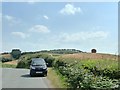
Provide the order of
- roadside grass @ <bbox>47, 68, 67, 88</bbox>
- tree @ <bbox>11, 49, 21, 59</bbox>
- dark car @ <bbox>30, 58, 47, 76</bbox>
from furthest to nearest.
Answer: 1. tree @ <bbox>11, 49, 21, 59</bbox>
2. dark car @ <bbox>30, 58, 47, 76</bbox>
3. roadside grass @ <bbox>47, 68, 67, 88</bbox>

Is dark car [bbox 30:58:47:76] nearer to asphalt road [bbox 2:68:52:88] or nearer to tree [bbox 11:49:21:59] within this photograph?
asphalt road [bbox 2:68:52:88]

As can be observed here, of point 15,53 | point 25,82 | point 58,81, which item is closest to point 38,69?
point 25,82

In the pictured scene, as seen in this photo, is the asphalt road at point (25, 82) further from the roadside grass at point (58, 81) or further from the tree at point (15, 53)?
the tree at point (15, 53)

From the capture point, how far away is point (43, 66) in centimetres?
3331

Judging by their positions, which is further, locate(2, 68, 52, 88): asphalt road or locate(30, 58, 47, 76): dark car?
locate(30, 58, 47, 76): dark car

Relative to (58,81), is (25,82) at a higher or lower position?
lower

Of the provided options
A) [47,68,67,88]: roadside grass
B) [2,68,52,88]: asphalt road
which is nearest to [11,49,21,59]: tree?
[2,68,52,88]: asphalt road

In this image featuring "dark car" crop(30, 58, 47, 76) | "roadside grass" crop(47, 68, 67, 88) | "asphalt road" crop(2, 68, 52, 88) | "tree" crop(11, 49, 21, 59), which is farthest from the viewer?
"tree" crop(11, 49, 21, 59)

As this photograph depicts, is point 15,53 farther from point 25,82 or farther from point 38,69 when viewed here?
point 25,82

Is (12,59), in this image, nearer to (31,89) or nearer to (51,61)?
(51,61)

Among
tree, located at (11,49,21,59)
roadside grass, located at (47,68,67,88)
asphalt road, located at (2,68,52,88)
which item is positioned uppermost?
tree, located at (11,49,21,59)

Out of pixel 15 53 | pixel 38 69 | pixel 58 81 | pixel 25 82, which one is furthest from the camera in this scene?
pixel 15 53

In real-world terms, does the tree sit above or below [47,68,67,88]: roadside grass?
above

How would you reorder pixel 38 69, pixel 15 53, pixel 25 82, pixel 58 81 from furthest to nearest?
pixel 15 53 → pixel 38 69 → pixel 25 82 → pixel 58 81
